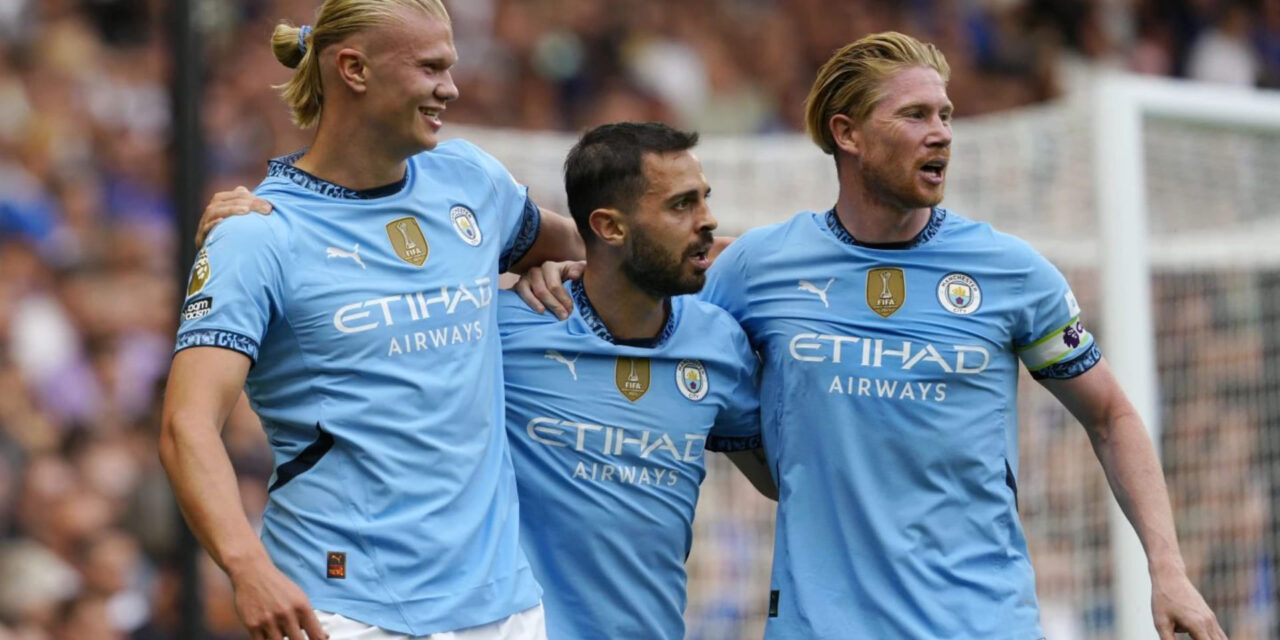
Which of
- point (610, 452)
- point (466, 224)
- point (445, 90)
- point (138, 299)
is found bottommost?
point (610, 452)

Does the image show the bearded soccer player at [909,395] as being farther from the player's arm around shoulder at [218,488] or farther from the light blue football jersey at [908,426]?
the player's arm around shoulder at [218,488]

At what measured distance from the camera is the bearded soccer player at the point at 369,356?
421 cm

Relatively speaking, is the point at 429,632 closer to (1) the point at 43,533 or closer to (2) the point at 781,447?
(2) the point at 781,447

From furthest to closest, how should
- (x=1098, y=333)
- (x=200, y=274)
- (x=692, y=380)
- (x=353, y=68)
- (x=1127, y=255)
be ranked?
1. (x=1098, y=333)
2. (x=1127, y=255)
3. (x=692, y=380)
4. (x=353, y=68)
5. (x=200, y=274)

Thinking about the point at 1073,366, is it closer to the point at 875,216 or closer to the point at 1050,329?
the point at 1050,329

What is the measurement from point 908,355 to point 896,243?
306 millimetres

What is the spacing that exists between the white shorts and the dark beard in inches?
34.3

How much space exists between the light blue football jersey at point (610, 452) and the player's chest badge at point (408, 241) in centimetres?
52

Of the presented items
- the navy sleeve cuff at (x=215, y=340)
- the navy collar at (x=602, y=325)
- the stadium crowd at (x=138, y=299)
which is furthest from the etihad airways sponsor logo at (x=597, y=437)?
the stadium crowd at (x=138, y=299)

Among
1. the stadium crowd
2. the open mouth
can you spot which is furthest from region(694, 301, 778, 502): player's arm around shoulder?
the stadium crowd

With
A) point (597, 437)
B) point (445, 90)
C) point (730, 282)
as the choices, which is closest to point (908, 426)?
point (730, 282)

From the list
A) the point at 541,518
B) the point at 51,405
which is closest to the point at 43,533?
the point at 51,405

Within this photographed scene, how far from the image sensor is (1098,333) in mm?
8984

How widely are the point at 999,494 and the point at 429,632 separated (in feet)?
4.85
